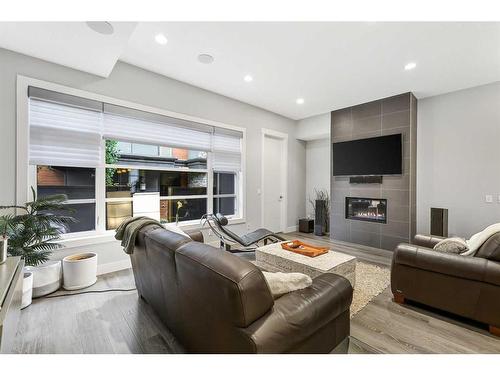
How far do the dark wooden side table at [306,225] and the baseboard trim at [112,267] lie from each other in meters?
3.90

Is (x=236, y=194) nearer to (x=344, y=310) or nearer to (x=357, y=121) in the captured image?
(x=357, y=121)

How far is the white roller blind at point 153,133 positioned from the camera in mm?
3203

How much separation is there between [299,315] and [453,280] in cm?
173

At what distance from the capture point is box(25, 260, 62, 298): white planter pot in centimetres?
246

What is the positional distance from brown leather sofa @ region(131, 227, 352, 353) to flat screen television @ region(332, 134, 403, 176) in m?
3.50

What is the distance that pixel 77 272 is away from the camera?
2635 millimetres

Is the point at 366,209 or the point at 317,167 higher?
the point at 317,167

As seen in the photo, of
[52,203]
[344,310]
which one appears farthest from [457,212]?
[52,203]

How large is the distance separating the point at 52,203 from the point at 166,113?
→ 1.93 metres

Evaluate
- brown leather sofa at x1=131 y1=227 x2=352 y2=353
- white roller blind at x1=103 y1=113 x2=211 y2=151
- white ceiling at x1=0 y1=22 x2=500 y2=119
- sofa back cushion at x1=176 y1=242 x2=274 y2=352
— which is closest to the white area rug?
brown leather sofa at x1=131 y1=227 x2=352 y2=353

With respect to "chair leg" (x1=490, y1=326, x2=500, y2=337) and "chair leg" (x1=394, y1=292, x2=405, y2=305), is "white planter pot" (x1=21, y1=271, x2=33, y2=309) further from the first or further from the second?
"chair leg" (x1=490, y1=326, x2=500, y2=337)

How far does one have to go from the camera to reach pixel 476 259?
1939 millimetres

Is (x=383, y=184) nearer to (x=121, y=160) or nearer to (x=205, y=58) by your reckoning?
(x=205, y=58)

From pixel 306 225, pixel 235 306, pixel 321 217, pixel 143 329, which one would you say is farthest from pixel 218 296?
pixel 306 225
